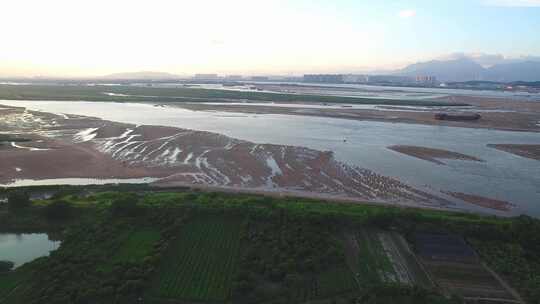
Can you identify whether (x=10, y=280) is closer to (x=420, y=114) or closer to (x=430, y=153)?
(x=430, y=153)

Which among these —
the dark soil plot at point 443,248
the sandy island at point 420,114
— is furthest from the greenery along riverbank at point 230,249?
the sandy island at point 420,114

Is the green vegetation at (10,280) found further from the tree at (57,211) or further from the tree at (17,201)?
the tree at (17,201)

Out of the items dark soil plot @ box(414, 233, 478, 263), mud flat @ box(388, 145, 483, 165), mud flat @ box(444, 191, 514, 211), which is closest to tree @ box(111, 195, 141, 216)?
dark soil plot @ box(414, 233, 478, 263)

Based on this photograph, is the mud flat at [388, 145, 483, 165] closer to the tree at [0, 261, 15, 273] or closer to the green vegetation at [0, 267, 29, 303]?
the green vegetation at [0, 267, 29, 303]

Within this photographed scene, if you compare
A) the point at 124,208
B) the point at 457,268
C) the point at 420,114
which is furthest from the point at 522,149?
the point at 124,208

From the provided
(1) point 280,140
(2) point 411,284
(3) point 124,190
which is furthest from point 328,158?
(2) point 411,284

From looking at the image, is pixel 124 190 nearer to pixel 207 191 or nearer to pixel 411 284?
pixel 207 191
